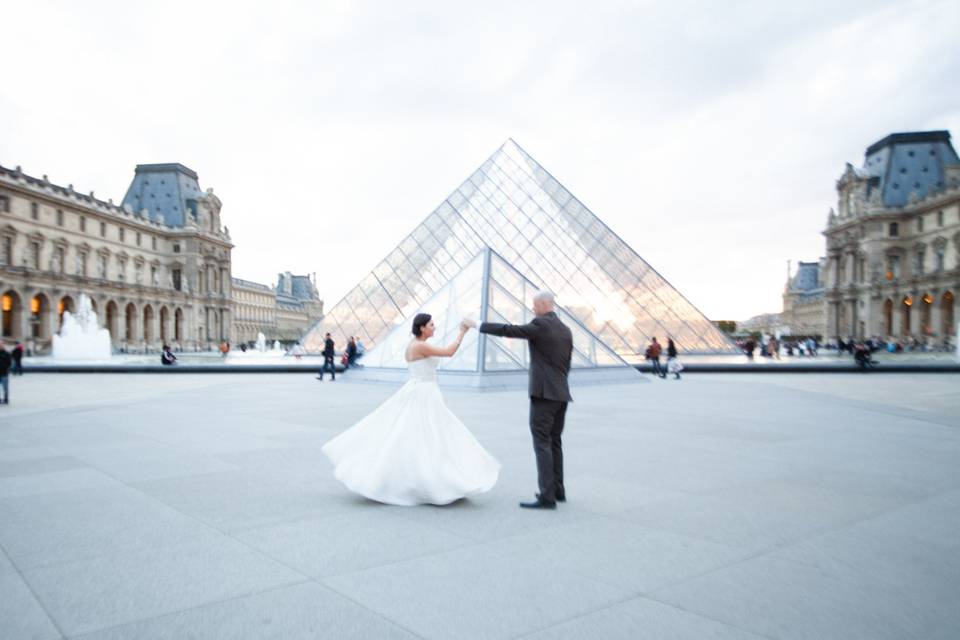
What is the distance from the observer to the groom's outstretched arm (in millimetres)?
4785

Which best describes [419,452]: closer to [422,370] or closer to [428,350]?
[422,370]

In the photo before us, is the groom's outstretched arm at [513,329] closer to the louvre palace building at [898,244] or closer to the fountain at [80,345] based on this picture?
the fountain at [80,345]

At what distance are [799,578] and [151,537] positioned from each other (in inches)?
143

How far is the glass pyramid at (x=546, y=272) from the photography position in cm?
2659

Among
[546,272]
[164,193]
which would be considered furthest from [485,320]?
[164,193]

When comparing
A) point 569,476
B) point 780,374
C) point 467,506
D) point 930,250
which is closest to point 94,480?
point 467,506

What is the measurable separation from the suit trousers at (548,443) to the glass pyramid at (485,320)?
10.5m

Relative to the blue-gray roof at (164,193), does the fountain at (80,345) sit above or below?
below

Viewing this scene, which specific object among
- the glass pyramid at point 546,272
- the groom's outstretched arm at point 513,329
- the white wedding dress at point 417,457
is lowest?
the white wedding dress at point 417,457

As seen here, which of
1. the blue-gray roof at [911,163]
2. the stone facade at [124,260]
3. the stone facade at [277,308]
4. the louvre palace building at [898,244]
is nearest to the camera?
the stone facade at [124,260]

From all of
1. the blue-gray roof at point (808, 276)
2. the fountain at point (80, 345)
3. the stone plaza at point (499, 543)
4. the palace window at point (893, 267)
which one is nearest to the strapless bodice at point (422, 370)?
the stone plaza at point (499, 543)

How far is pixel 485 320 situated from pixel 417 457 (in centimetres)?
1266

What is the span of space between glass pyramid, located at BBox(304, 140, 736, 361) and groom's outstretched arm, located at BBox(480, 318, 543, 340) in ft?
68.0

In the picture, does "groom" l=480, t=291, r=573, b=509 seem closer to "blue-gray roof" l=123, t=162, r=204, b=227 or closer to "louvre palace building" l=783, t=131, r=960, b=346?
"louvre palace building" l=783, t=131, r=960, b=346
